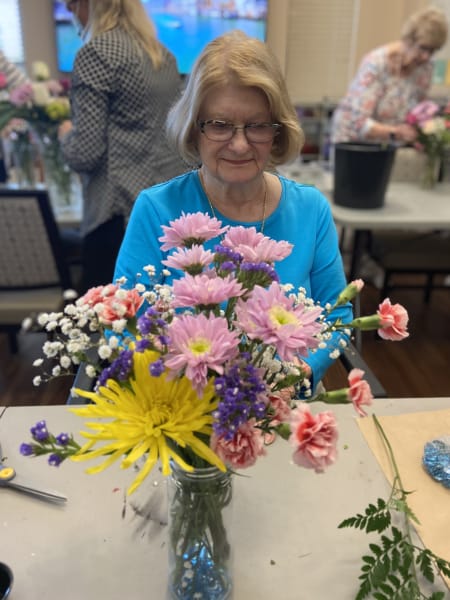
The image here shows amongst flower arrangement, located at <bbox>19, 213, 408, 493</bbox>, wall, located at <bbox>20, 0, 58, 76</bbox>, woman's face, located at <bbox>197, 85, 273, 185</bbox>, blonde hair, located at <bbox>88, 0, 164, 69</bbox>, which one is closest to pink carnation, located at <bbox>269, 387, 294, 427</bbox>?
flower arrangement, located at <bbox>19, 213, 408, 493</bbox>

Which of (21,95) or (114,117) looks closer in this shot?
(114,117)

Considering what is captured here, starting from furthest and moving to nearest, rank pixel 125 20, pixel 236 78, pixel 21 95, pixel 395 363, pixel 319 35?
pixel 319 35 → pixel 395 363 → pixel 21 95 → pixel 125 20 → pixel 236 78

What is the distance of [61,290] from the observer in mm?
2307

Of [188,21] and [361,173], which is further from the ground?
[188,21]

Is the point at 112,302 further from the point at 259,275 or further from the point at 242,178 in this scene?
the point at 242,178

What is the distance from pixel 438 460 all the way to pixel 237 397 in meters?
0.55

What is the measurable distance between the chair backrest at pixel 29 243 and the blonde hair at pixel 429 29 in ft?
7.07

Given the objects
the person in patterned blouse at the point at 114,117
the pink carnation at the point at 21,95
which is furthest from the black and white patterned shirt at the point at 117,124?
the pink carnation at the point at 21,95

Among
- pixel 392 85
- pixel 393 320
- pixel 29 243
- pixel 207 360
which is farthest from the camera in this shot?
pixel 392 85

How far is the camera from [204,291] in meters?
0.54

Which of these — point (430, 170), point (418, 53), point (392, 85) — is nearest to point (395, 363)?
point (430, 170)

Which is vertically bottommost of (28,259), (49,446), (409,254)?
(409,254)

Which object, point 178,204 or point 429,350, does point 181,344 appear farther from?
point 429,350

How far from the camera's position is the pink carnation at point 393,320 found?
612 millimetres
